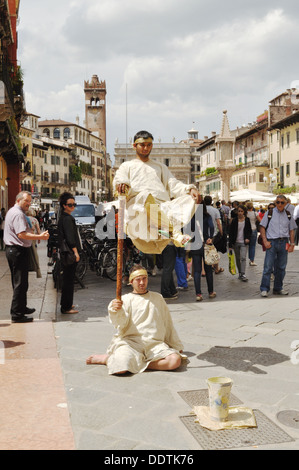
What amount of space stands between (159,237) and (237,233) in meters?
6.09

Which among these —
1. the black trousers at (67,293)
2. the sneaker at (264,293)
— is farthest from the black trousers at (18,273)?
the sneaker at (264,293)

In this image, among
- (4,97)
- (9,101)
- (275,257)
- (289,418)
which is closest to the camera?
(289,418)

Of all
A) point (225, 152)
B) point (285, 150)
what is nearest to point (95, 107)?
point (285, 150)

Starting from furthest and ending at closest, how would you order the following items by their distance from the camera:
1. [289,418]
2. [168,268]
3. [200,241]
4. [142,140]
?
1. [200,241]
2. [168,268]
3. [142,140]
4. [289,418]

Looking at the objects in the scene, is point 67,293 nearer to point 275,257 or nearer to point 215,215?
point 275,257

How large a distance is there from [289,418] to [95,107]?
352 ft

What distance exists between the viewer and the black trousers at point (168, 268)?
814cm

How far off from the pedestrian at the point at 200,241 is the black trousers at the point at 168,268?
0.37m

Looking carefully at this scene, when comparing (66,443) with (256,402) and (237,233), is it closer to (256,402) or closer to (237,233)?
(256,402)

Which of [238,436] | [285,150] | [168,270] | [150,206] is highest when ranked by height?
[285,150]

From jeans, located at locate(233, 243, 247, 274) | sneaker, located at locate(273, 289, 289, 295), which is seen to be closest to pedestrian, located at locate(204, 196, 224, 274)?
jeans, located at locate(233, 243, 247, 274)

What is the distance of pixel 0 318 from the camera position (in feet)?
22.9

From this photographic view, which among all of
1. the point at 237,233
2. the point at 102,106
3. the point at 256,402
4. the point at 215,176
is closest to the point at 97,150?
the point at 102,106

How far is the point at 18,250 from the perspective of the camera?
665cm
